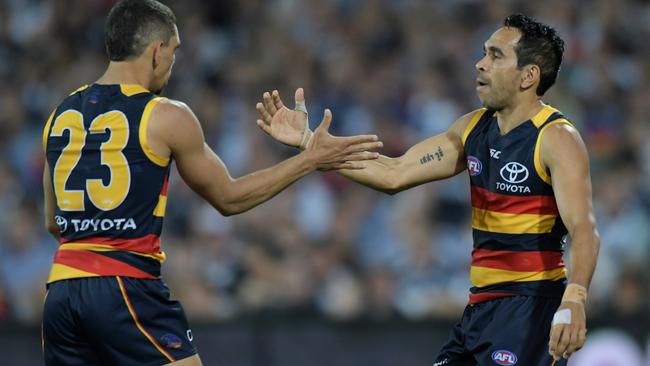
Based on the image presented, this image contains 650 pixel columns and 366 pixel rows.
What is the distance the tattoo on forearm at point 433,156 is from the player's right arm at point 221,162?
1.15 feet

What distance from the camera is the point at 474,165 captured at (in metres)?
5.76

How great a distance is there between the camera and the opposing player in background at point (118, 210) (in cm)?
512

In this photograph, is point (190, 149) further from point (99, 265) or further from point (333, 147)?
point (333, 147)

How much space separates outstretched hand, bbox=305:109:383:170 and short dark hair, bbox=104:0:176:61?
900mm

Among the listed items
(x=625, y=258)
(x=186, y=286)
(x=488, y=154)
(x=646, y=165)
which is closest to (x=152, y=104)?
(x=488, y=154)

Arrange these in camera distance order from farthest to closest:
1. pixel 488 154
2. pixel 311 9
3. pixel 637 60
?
pixel 311 9 → pixel 637 60 → pixel 488 154

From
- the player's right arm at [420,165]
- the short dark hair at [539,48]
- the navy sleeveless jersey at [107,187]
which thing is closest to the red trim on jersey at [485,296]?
the player's right arm at [420,165]

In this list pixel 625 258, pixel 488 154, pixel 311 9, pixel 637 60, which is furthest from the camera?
pixel 311 9

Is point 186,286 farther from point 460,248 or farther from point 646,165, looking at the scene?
point 646,165

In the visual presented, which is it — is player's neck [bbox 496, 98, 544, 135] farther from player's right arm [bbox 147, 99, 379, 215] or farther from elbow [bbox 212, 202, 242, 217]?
elbow [bbox 212, 202, 242, 217]

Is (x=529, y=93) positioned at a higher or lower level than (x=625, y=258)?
higher

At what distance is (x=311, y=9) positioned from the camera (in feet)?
39.1

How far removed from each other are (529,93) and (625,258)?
Answer: 12.8 ft

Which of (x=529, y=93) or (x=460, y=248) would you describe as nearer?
(x=529, y=93)
